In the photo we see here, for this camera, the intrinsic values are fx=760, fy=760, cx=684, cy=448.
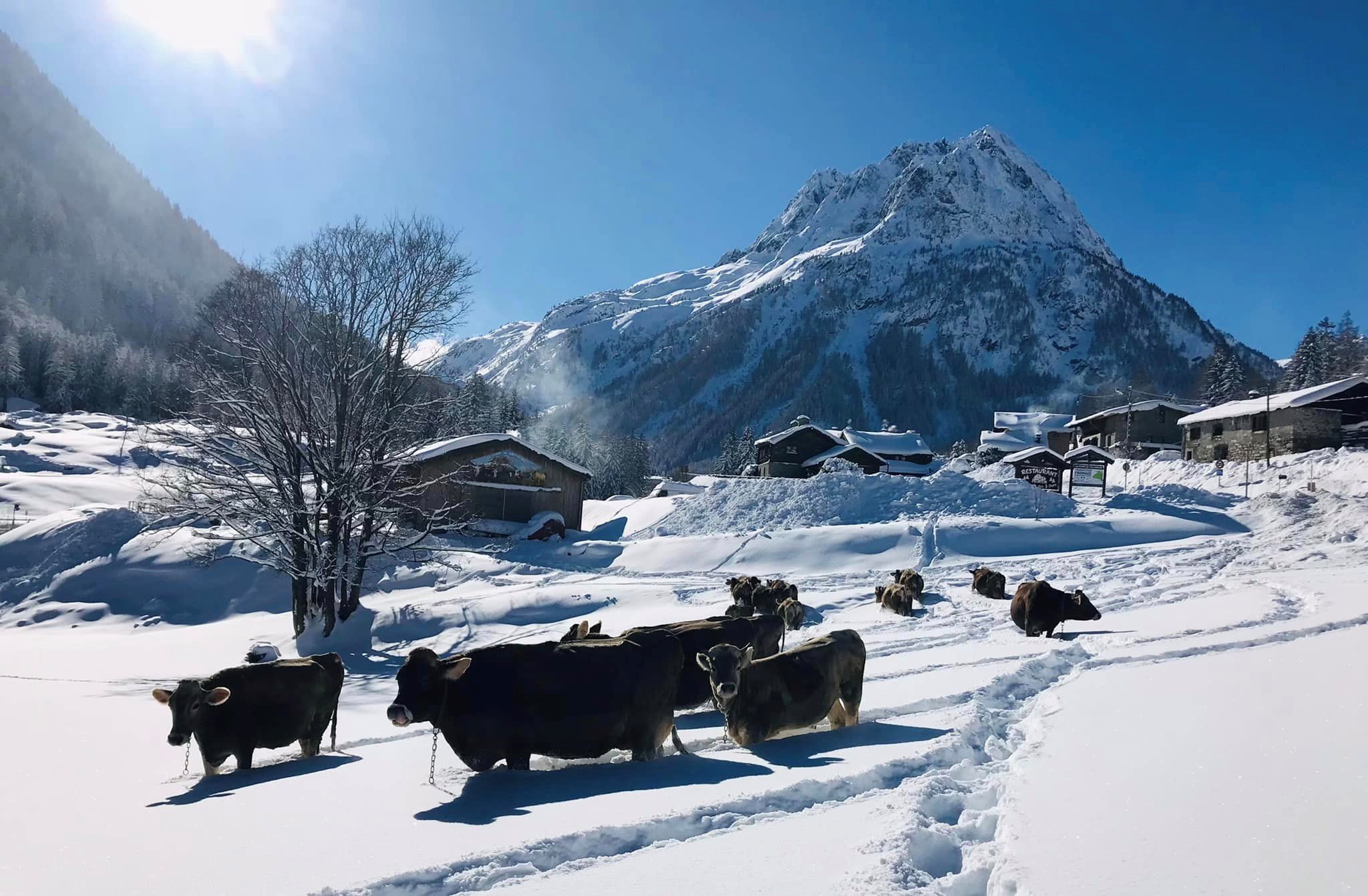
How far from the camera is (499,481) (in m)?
43.0

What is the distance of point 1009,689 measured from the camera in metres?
8.39

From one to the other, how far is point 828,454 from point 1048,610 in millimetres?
58984

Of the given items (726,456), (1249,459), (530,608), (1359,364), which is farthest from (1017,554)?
(1359,364)

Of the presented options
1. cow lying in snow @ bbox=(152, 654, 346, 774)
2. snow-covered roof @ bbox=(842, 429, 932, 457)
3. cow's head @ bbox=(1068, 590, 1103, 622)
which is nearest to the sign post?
snow-covered roof @ bbox=(842, 429, 932, 457)

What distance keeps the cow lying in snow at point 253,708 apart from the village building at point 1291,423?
61.9 metres

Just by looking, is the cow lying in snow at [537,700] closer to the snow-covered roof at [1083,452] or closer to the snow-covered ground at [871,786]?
the snow-covered ground at [871,786]

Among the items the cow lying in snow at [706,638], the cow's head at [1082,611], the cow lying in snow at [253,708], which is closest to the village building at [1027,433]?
the cow's head at [1082,611]

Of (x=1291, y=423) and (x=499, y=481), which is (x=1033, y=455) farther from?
(x=499, y=481)

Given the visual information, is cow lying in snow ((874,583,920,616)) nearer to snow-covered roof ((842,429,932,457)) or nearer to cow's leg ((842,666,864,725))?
cow's leg ((842,666,864,725))

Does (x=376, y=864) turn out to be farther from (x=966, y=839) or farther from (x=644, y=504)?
(x=644, y=504)

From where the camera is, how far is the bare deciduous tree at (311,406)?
19.5 m

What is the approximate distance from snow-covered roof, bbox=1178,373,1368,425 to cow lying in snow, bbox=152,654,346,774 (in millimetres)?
62444

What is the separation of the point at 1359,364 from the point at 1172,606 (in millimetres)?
101688

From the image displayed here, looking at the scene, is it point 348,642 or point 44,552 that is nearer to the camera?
point 348,642
